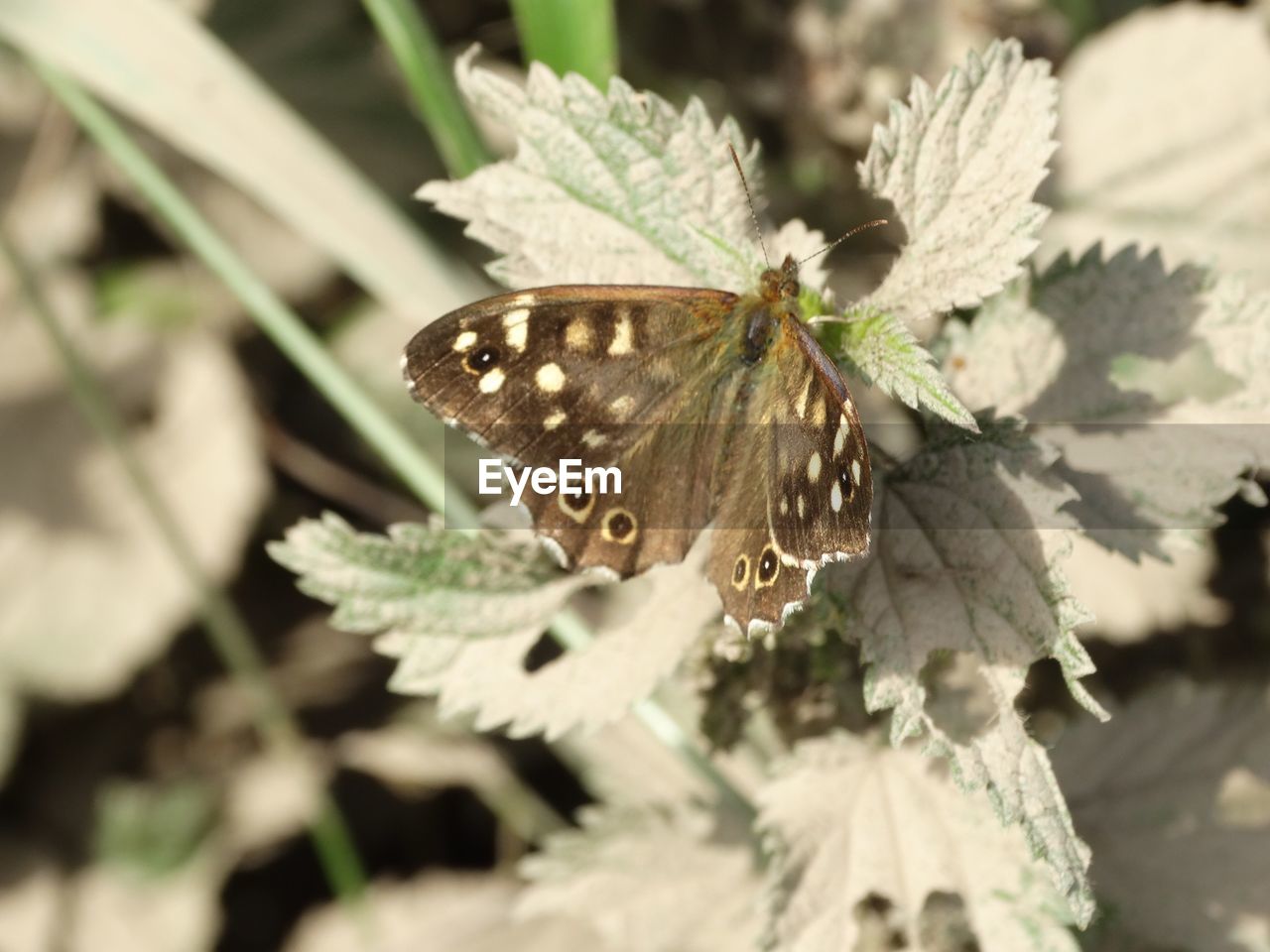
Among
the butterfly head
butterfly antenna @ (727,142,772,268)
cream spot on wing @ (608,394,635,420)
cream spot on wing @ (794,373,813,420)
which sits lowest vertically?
cream spot on wing @ (794,373,813,420)

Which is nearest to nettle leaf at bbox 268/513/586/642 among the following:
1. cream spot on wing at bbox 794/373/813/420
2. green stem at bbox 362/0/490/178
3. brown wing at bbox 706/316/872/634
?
brown wing at bbox 706/316/872/634

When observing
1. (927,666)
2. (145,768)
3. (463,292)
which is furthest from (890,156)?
(145,768)

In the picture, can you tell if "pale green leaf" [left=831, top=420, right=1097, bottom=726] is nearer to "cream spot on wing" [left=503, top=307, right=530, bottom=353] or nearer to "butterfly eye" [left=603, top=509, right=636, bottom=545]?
"butterfly eye" [left=603, top=509, right=636, bottom=545]

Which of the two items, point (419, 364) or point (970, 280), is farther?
point (419, 364)

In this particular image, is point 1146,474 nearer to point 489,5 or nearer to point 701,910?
point 701,910

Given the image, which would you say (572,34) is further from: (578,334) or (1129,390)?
(1129,390)

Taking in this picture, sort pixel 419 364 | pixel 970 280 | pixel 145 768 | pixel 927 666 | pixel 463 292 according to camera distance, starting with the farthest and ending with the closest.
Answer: pixel 145 768
pixel 463 292
pixel 927 666
pixel 419 364
pixel 970 280

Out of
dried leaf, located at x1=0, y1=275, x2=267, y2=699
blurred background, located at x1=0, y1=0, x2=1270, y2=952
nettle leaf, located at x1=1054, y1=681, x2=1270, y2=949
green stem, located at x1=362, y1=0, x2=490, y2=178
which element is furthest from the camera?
dried leaf, located at x1=0, y1=275, x2=267, y2=699
